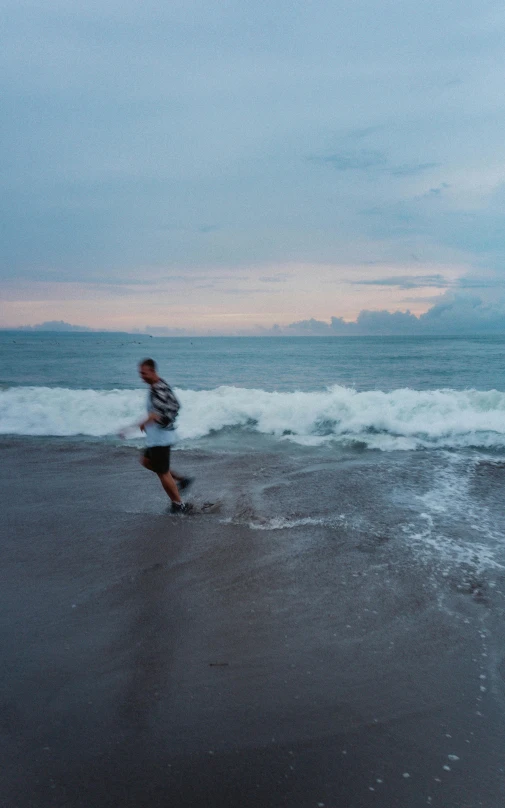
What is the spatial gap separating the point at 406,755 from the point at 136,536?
12.0 ft

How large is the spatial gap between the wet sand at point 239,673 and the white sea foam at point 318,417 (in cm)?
555

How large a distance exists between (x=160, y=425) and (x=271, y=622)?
9.48ft

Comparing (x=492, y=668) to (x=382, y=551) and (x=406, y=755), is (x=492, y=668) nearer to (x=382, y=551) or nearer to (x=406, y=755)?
(x=406, y=755)

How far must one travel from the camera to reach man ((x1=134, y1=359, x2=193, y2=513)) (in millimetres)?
6121

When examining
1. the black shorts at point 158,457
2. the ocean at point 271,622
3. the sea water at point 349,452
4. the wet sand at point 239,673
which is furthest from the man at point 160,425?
the sea water at point 349,452

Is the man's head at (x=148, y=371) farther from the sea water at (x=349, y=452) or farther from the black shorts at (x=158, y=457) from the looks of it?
the sea water at (x=349, y=452)

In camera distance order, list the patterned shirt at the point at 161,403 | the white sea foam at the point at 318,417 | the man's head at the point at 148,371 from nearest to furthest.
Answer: the man's head at the point at 148,371
the patterned shirt at the point at 161,403
the white sea foam at the point at 318,417

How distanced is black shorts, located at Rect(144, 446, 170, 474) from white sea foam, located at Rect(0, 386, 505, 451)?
4.84m

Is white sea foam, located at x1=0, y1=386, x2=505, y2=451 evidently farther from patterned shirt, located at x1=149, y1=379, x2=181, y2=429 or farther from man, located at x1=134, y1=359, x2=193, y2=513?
patterned shirt, located at x1=149, y1=379, x2=181, y2=429

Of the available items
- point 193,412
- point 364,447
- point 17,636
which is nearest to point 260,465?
point 364,447

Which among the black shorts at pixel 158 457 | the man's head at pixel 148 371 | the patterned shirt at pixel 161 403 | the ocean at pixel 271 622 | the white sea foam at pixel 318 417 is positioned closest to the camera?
the ocean at pixel 271 622

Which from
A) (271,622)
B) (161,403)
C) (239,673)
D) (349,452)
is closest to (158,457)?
(161,403)

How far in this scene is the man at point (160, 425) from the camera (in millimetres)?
6121

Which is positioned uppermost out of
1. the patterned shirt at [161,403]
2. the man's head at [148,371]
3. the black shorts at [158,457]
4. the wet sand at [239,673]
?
the man's head at [148,371]
